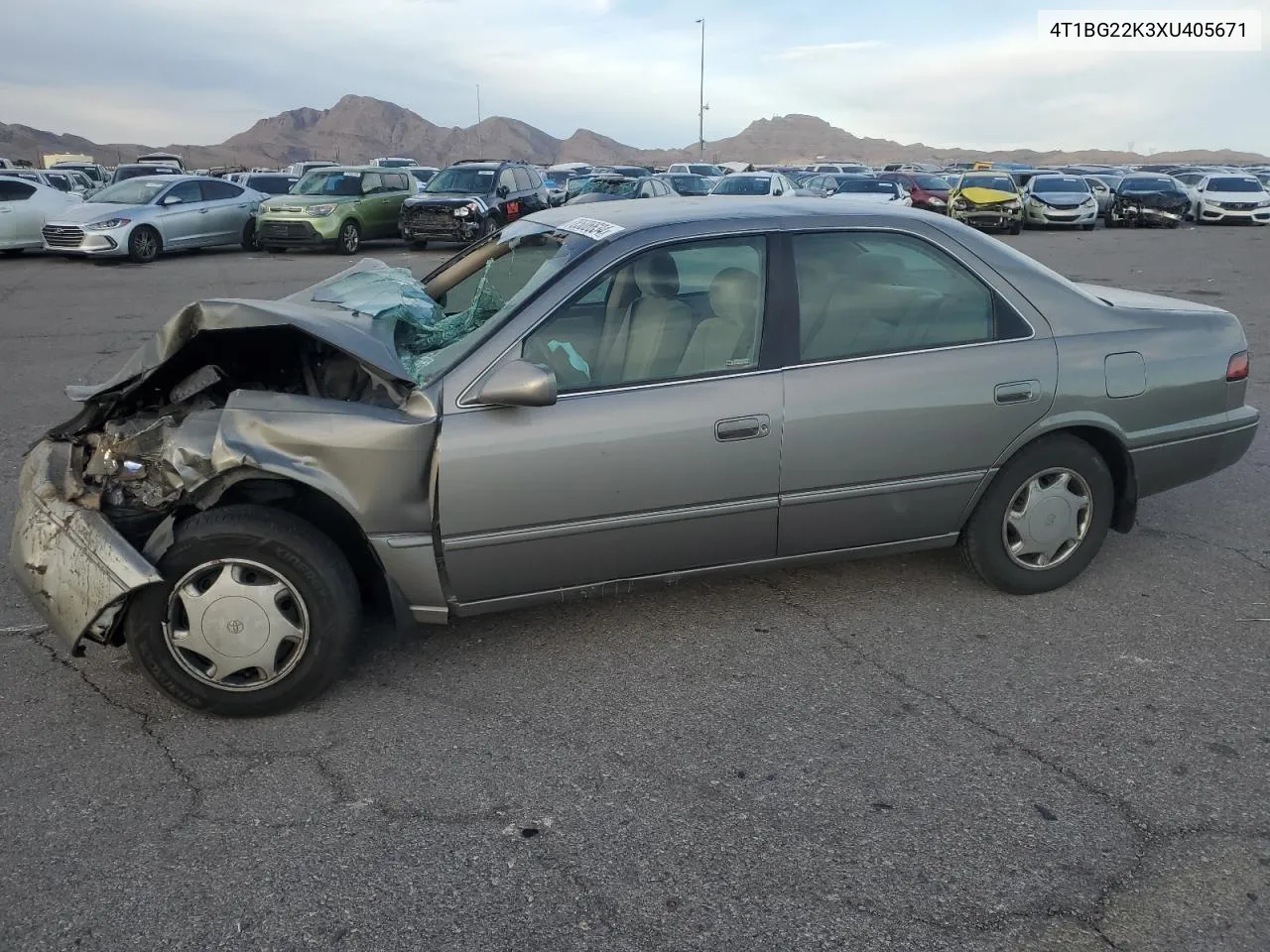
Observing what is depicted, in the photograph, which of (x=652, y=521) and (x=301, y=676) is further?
(x=652, y=521)

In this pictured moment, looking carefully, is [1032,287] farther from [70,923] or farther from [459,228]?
[459,228]

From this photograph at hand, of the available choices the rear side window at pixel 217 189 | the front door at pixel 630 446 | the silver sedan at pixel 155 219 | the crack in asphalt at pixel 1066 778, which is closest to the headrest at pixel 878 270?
the front door at pixel 630 446

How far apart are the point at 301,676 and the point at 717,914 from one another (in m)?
1.63

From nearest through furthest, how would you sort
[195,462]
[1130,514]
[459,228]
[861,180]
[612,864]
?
[612,864] < [195,462] < [1130,514] < [459,228] < [861,180]

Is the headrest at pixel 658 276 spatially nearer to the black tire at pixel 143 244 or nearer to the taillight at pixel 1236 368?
the taillight at pixel 1236 368

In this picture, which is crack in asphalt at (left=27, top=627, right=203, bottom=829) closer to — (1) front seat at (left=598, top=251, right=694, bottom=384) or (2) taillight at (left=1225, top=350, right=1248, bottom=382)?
(1) front seat at (left=598, top=251, right=694, bottom=384)

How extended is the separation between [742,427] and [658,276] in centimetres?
68

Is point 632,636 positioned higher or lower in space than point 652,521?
lower

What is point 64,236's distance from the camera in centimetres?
1834

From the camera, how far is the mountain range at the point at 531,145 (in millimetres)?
126625

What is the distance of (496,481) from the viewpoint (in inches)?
140

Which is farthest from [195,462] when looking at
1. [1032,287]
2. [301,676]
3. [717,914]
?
[1032,287]

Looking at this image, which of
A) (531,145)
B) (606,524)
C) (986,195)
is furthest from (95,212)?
(531,145)

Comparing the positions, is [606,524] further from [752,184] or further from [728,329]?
[752,184]
